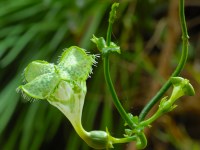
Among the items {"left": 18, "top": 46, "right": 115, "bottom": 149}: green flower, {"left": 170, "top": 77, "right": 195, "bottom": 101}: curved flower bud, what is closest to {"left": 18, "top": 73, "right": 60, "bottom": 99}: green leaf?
{"left": 18, "top": 46, "right": 115, "bottom": 149}: green flower

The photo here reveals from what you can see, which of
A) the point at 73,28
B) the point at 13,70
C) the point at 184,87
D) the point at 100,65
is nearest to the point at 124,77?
the point at 100,65

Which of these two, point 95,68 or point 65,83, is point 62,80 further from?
point 95,68

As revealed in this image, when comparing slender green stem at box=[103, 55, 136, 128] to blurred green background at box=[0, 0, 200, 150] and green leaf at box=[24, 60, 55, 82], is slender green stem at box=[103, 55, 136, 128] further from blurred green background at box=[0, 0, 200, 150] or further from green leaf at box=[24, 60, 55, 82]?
blurred green background at box=[0, 0, 200, 150]

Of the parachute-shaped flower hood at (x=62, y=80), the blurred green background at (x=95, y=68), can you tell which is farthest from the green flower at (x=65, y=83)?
the blurred green background at (x=95, y=68)

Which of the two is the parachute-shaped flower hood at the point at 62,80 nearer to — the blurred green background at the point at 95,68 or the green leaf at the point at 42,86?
the green leaf at the point at 42,86

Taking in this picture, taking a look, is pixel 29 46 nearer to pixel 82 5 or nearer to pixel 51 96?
pixel 82 5

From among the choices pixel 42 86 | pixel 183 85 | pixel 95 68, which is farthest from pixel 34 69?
pixel 95 68

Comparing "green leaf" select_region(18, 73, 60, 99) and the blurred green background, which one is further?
the blurred green background

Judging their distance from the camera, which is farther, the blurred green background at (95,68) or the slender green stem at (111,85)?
the blurred green background at (95,68)

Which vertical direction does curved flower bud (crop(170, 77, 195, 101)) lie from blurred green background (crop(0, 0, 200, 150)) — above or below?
above
